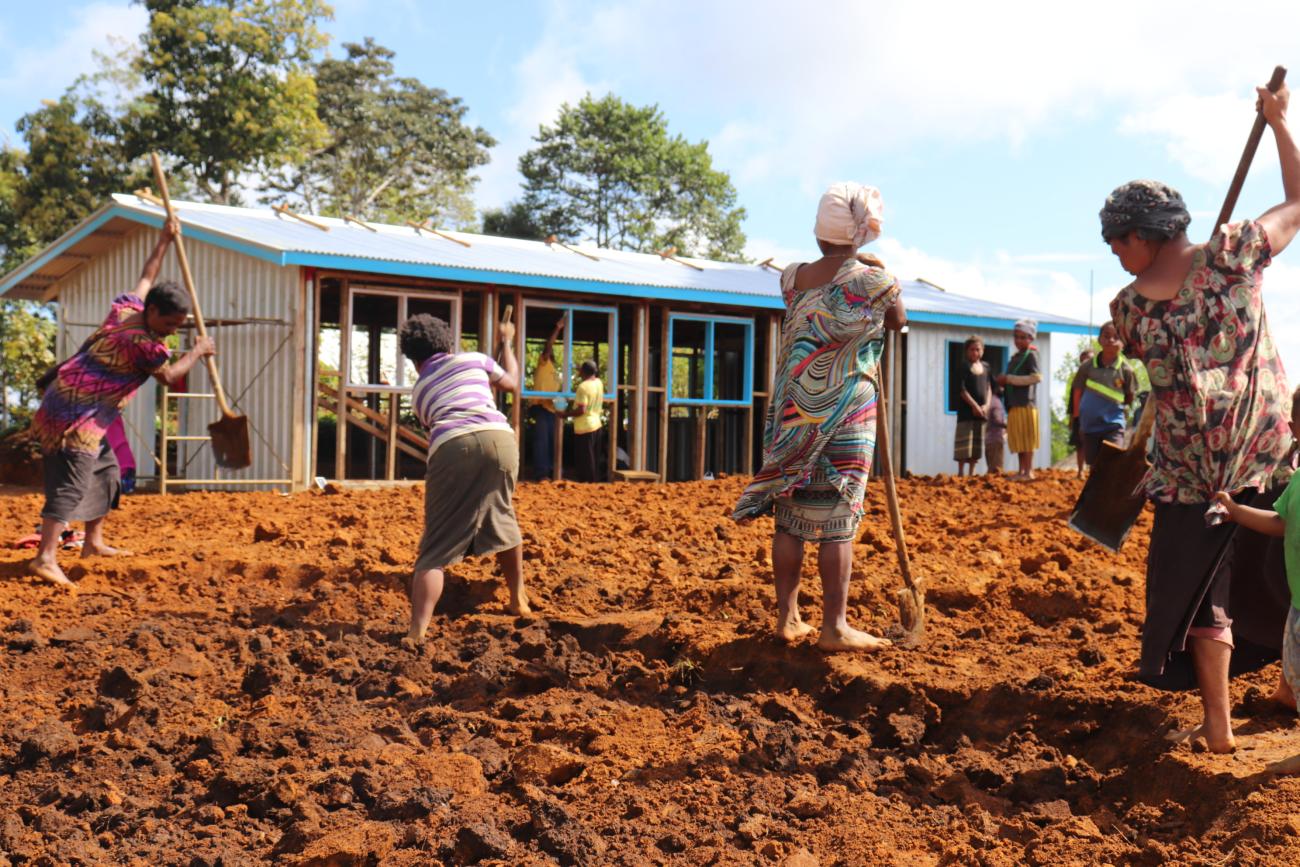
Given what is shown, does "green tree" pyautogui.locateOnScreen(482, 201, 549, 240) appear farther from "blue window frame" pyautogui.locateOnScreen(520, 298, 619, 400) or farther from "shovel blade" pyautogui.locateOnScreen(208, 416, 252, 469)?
"shovel blade" pyautogui.locateOnScreen(208, 416, 252, 469)

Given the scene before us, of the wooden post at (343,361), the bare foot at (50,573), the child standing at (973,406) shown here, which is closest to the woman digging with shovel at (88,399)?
the bare foot at (50,573)

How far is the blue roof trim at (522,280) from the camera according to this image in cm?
1209

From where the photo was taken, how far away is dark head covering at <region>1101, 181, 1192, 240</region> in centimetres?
336

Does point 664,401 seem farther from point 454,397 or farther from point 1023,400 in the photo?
point 454,397

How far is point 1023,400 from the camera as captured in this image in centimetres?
1196

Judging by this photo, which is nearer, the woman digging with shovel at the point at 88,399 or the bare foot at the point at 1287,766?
the bare foot at the point at 1287,766

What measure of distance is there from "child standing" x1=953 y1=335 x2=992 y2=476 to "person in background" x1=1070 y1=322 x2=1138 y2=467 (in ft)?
9.11

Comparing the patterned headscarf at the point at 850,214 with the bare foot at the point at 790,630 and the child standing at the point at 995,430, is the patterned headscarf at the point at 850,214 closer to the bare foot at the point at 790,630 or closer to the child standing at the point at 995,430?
the bare foot at the point at 790,630

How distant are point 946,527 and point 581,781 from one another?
4.99 m

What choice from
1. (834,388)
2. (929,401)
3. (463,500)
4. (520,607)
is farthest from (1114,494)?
(929,401)

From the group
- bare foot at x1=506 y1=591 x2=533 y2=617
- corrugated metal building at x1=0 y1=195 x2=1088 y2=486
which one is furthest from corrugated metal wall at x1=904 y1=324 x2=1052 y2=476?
bare foot at x1=506 y1=591 x2=533 y2=617

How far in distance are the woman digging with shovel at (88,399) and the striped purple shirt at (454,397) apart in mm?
1629

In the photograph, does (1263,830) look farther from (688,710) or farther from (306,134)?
(306,134)

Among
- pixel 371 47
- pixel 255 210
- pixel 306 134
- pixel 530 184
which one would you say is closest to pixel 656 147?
pixel 530 184
